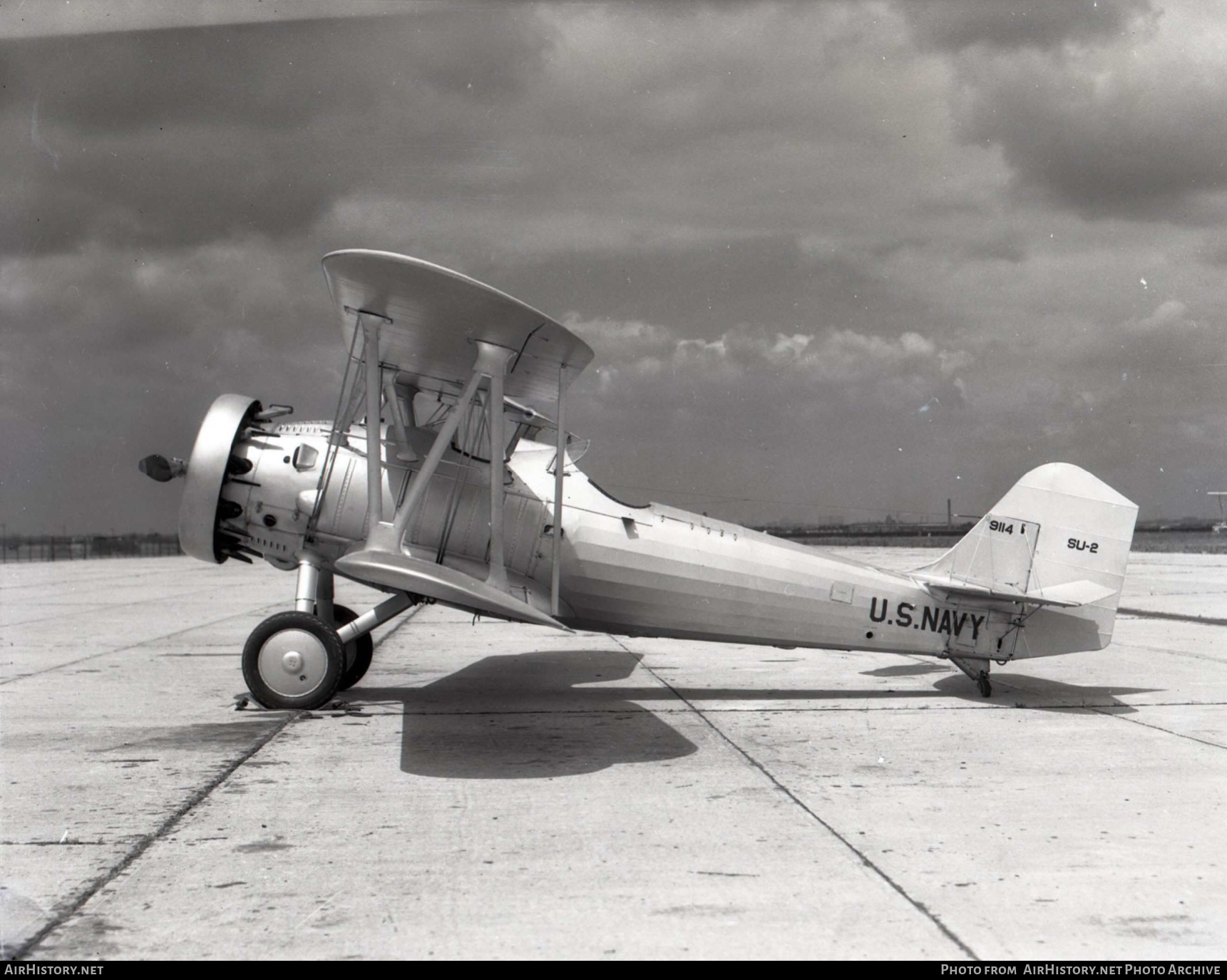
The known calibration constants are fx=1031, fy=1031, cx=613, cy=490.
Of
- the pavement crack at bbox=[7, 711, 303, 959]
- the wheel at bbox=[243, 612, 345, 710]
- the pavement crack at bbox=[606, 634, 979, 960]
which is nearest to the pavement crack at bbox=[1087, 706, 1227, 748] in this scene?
the pavement crack at bbox=[606, 634, 979, 960]

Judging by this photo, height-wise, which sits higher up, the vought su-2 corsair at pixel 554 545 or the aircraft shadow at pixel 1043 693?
the vought su-2 corsair at pixel 554 545

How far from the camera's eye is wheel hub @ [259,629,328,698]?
778 centimetres

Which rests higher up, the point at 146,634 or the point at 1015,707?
the point at 1015,707

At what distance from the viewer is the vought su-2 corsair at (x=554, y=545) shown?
8117mm

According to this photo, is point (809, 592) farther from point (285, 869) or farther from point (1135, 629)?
point (1135, 629)

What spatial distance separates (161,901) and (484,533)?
4.75 metres

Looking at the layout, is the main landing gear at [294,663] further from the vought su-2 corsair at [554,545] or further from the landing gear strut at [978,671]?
the landing gear strut at [978,671]

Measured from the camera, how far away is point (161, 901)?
384 cm

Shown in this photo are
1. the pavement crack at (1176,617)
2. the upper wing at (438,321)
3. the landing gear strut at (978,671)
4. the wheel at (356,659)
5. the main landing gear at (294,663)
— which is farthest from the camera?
the pavement crack at (1176,617)

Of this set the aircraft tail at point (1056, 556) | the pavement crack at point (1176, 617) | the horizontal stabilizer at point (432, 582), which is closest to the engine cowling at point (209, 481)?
the horizontal stabilizer at point (432, 582)

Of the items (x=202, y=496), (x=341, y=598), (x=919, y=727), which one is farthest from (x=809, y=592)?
(x=341, y=598)

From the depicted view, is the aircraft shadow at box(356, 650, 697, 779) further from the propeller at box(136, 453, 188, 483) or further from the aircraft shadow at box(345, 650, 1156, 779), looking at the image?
the propeller at box(136, 453, 188, 483)

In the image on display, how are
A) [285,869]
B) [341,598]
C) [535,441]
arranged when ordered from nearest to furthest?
1. [285,869]
2. [535,441]
3. [341,598]

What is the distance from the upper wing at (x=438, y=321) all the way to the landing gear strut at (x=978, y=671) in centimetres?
418
